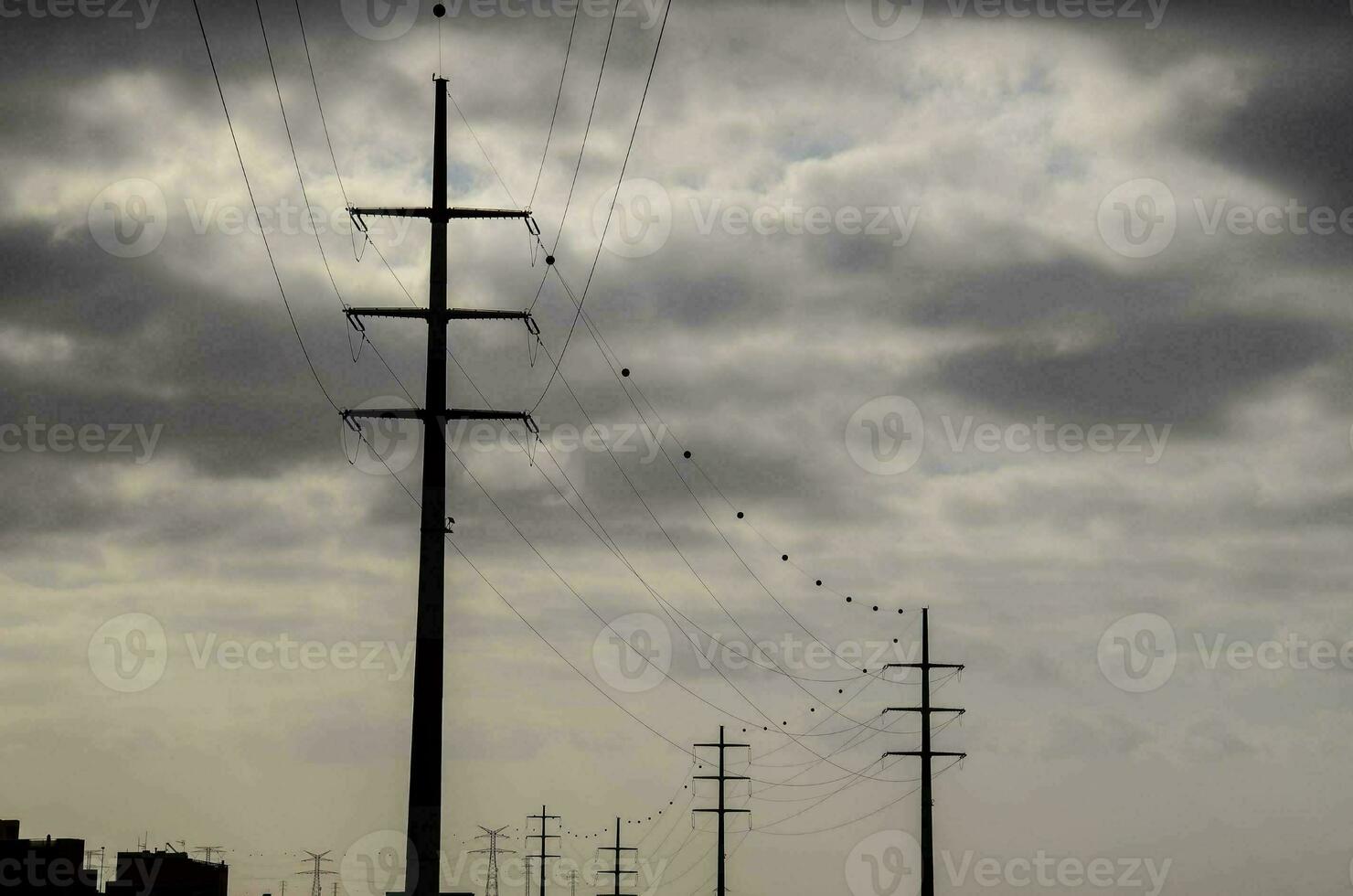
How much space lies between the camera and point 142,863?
9419 centimetres

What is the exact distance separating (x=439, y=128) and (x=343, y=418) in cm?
985

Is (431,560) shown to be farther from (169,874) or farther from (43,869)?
(169,874)

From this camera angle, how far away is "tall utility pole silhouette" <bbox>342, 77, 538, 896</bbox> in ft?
123

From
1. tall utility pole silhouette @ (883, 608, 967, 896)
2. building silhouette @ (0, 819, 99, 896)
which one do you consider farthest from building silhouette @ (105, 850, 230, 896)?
tall utility pole silhouette @ (883, 608, 967, 896)

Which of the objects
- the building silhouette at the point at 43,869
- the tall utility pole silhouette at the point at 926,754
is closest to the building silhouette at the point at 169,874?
the building silhouette at the point at 43,869

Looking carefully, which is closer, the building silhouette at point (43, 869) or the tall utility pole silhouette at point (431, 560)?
the tall utility pole silhouette at point (431, 560)

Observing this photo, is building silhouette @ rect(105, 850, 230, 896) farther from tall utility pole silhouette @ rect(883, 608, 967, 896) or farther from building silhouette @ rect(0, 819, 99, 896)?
tall utility pole silhouette @ rect(883, 608, 967, 896)

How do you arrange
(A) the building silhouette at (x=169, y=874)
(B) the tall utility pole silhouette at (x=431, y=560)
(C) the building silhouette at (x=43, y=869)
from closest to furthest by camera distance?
(B) the tall utility pole silhouette at (x=431, y=560) < (C) the building silhouette at (x=43, y=869) < (A) the building silhouette at (x=169, y=874)

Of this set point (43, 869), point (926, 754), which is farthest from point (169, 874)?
point (926, 754)

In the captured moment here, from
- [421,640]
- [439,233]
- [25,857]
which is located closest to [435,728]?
[421,640]

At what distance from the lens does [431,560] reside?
38969 millimetres

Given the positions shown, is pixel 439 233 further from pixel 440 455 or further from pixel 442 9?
pixel 442 9

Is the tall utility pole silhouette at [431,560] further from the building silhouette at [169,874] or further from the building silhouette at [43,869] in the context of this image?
the building silhouette at [169,874]

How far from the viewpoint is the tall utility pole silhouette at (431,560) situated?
37406 millimetres
